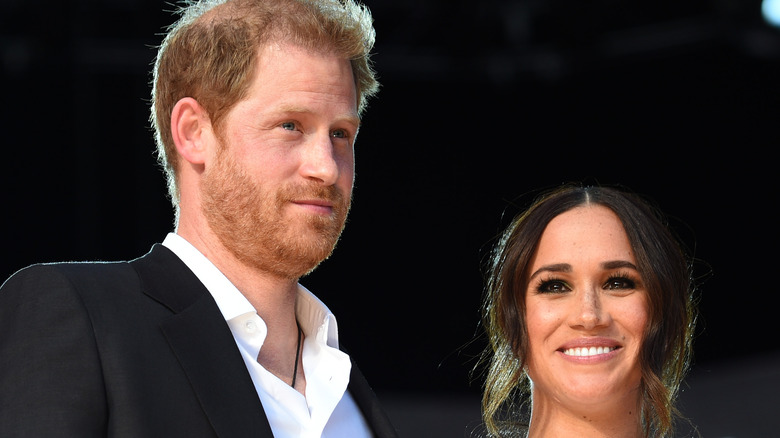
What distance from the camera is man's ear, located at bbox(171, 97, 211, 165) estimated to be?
7.41ft

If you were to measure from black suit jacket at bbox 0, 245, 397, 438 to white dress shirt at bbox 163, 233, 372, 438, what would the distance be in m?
0.08

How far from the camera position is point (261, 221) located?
2.18 meters

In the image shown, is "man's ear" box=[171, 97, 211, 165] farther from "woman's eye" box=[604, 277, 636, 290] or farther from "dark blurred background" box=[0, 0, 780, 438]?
"dark blurred background" box=[0, 0, 780, 438]

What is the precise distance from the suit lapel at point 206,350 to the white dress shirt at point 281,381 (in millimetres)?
58

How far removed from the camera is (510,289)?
2.77 meters

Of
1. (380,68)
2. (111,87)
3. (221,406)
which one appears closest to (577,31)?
(380,68)

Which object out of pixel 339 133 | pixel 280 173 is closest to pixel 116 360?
pixel 280 173

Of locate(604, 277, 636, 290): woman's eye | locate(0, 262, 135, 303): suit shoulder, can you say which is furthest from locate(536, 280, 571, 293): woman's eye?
locate(0, 262, 135, 303): suit shoulder

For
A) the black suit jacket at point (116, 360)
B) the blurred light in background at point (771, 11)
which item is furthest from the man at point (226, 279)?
the blurred light in background at point (771, 11)

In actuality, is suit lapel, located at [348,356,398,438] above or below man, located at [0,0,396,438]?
below

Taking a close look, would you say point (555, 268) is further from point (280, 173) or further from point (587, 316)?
point (280, 173)

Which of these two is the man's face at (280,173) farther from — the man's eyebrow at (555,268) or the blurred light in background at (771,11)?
the blurred light in background at (771,11)

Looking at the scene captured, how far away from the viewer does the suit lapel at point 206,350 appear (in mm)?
1939

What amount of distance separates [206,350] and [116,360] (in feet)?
0.67
